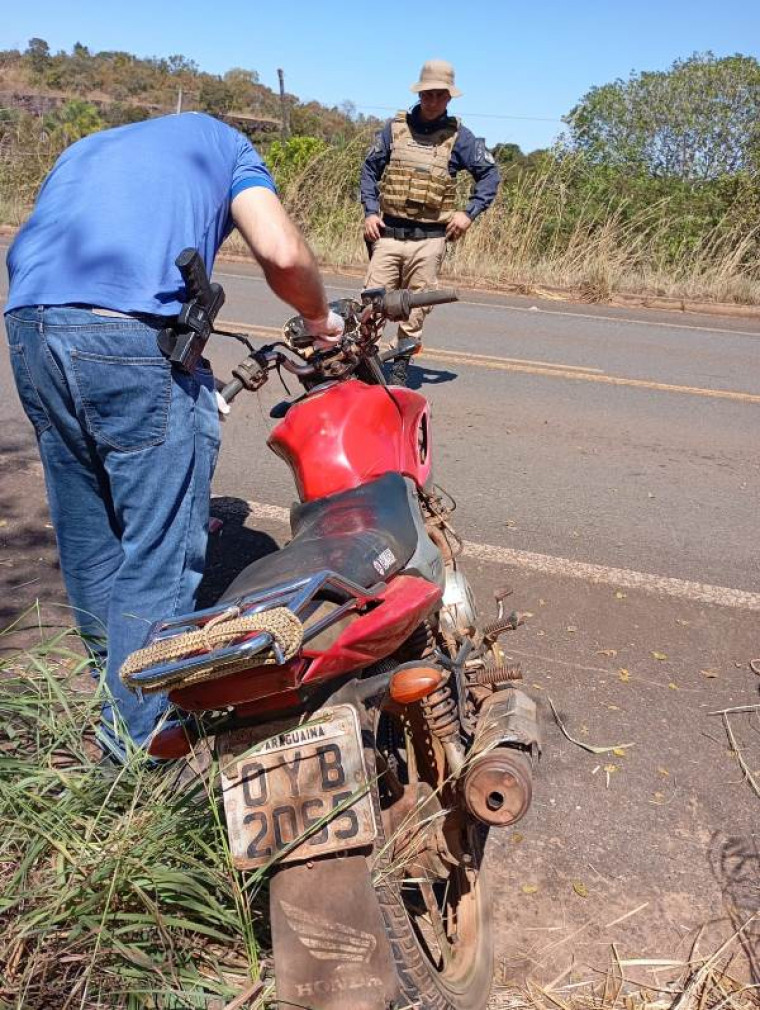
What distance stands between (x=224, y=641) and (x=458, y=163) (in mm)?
7029

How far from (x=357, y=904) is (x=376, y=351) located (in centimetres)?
191

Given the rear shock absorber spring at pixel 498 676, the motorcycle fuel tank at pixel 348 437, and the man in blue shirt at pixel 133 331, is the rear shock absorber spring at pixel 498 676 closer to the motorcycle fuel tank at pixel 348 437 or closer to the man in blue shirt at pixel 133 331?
the motorcycle fuel tank at pixel 348 437

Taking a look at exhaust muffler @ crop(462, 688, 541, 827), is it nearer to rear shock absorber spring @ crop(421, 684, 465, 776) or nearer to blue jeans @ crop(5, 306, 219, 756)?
rear shock absorber spring @ crop(421, 684, 465, 776)

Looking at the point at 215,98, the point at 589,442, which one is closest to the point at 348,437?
the point at 589,442

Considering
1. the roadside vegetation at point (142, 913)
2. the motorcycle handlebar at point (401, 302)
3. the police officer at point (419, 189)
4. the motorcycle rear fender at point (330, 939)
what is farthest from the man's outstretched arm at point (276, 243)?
the police officer at point (419, 189)

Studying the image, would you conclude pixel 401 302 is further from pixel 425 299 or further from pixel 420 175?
pixel 420 175

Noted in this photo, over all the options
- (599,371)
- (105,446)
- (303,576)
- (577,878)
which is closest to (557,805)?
(577,878)

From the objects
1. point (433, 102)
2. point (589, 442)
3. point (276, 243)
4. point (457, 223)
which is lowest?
point (589, 442)

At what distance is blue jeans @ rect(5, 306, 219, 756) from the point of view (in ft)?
8.57

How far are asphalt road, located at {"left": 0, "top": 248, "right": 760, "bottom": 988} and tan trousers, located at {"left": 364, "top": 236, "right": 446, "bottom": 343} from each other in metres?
0.83

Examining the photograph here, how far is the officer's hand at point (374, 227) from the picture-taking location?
312 inches

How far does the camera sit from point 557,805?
10.1ft

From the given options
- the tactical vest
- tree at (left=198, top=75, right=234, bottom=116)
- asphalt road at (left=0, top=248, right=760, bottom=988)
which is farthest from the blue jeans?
tree at (left=198, top=75, right=234, bottom=116)

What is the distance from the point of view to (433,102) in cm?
770
